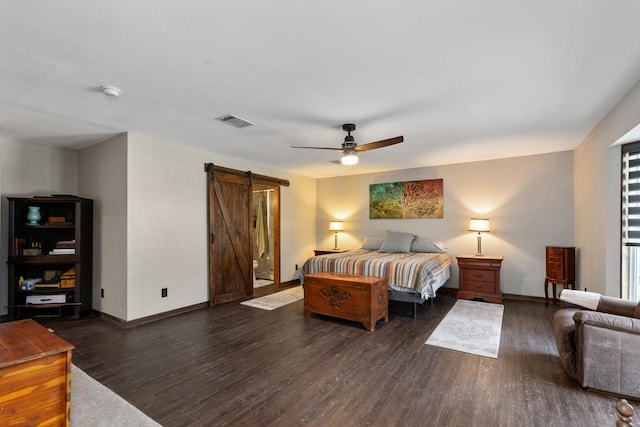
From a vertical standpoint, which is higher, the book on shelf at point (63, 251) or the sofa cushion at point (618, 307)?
the book on shelf at point (63, 251)

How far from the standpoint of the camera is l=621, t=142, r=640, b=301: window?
317 centimetres

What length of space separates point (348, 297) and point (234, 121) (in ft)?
8.17

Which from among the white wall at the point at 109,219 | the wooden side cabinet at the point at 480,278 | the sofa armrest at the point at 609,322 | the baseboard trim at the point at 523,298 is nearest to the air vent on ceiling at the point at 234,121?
the white wall at the point at 109,219

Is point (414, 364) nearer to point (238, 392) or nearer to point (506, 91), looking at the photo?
point (238, 392)

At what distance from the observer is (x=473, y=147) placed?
15.1 ft

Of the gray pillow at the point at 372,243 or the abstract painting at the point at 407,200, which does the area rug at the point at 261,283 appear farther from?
the abstract painting at the point at 407,200

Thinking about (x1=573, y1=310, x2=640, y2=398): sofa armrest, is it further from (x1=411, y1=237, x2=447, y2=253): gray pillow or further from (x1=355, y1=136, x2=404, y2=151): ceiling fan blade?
(x1=411, y1=237, x2=447, y2=253): gray pillow

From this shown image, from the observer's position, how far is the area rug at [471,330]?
3150mm

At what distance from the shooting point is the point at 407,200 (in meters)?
6.20

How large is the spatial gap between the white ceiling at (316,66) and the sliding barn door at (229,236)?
51.3 inches

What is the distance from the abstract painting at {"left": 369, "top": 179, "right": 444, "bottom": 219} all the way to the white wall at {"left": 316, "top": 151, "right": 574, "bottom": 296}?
4.3 inches

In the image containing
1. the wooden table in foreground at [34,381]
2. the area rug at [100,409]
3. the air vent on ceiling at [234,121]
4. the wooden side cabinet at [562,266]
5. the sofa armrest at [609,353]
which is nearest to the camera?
the wooden table in foreground at [34,381]

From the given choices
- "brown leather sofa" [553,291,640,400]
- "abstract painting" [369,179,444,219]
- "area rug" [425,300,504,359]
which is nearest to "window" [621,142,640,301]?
"brown leather sofa" [553,291,640,400]

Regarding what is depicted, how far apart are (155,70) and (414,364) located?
3.26 meters
